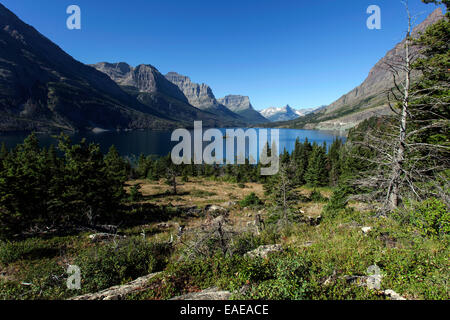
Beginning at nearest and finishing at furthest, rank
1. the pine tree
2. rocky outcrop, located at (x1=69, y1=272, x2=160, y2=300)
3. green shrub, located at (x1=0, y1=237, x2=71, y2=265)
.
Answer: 1. rocky outcrop, located at (x1=69, y1=272, x2=160, y2=300)
2. green shrub, located at (x1=0, y1=237, x2=71, y2=265)
3. the pine tree

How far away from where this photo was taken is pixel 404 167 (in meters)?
8.07

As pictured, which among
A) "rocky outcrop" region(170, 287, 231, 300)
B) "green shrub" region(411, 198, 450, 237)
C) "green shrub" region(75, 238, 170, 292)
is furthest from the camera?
"green shrub" region(75, 238, 170, 292)

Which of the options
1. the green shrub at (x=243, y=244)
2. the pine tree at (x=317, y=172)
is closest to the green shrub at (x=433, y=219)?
the green shrub at (x=243, y=244)

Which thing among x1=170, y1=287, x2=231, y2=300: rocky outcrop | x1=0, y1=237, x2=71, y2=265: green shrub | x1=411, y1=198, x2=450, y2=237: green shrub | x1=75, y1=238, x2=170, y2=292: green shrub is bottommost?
x1=0, y1=237, x2=71, y2=265: green shrub

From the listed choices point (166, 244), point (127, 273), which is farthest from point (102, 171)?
point (127, 273)

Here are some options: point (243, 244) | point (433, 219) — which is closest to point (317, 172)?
point (433, 219)

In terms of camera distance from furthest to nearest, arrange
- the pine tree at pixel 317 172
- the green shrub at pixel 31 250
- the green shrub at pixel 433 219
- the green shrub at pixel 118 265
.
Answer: the pine tree at pixel 317 172
the green shrub at pixel 31 250
the green shrub at pixel 118 265
the green shrub at pixel 433 219

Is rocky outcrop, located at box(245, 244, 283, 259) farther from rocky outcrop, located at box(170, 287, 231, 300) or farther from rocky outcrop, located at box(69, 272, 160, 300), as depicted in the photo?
rocky outcrop, located at box(69, 272, 160, 300)

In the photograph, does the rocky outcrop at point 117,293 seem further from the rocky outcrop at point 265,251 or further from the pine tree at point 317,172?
the pine tree at point 317,172

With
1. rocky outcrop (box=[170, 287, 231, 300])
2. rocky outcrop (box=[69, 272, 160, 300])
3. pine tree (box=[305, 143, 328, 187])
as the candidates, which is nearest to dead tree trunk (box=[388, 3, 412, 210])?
rocky outcrop (box=[170, 287, 231, 300])

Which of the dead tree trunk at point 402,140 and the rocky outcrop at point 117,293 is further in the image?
the dead tree trunk at point 402,140

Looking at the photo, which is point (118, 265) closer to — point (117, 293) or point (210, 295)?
point (117, 293)
